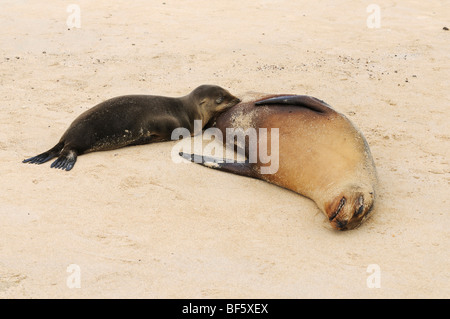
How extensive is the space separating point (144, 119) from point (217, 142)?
26.1 inches

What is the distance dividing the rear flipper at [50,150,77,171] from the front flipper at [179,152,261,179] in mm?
908

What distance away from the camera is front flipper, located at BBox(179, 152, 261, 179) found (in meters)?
4.35

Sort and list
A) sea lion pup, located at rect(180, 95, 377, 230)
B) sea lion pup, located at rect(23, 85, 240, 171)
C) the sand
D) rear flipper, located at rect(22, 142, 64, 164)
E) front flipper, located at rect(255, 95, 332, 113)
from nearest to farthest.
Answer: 1. the sand
2. sea lion pup, located at rect(180, 95, 377, 230)
3. front flipper, located at rect(255, 95, 332, 113)
4. rear flipper, located at rect(22, 142, 64, 164)
5. sea lion pup, located at rect(23, 85, 240, 171)

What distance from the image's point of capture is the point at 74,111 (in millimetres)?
5465

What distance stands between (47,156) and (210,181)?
1348 mm

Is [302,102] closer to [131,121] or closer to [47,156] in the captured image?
[131,121]

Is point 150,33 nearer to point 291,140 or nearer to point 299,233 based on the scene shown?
point 291,140

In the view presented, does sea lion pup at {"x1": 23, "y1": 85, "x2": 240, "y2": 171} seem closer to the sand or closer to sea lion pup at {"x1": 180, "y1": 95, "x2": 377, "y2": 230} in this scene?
the sand

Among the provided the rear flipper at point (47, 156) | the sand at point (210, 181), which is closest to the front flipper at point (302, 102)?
the sand at point (210, 181)

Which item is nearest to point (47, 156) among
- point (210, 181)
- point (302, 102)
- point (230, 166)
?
Answer: point (210, 181)

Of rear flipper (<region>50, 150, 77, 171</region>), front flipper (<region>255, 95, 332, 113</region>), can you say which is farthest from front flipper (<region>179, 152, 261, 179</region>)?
rear flipper (<region>50, 150, 77, 171</region>)

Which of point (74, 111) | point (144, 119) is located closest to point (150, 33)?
point (74, 111)

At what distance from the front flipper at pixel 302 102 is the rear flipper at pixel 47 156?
1.68 meters

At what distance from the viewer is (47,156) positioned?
4543 millimetres
